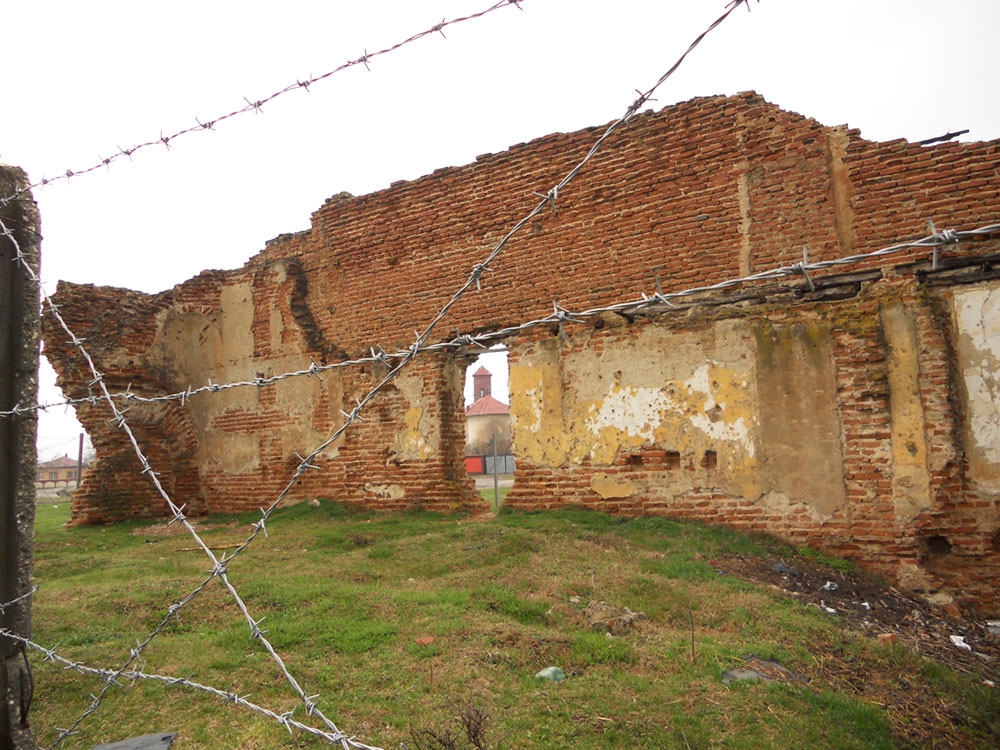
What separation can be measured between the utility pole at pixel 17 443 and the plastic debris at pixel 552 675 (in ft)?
7.50

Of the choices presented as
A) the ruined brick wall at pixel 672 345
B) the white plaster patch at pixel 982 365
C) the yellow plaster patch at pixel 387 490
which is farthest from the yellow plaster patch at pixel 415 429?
the white plaster patch at pixel 982 365

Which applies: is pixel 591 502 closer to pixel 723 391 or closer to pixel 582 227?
pixel 723 391

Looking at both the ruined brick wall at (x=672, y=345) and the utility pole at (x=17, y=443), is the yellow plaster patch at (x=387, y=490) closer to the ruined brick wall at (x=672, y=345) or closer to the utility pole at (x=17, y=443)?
the ruined brick wall at (x=672, y=345)

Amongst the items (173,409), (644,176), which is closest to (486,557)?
(644,176)

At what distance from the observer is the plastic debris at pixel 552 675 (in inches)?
134

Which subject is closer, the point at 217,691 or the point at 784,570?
the point at 217,691

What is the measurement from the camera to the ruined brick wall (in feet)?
18.0

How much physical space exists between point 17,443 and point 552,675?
2.78 metres

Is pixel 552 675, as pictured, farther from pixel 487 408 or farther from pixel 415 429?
pixel 487 408

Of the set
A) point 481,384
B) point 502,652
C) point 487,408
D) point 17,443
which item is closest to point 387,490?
point 502,652

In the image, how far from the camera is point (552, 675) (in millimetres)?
3439

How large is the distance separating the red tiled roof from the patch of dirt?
3601 cm

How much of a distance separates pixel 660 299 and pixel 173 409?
10.6 m

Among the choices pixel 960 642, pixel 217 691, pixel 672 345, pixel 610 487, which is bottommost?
pixel 960 642
